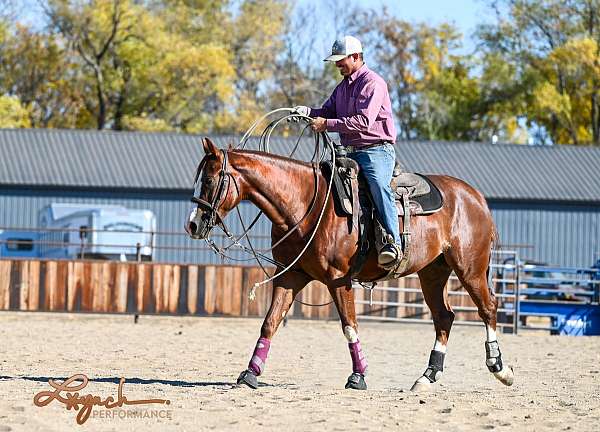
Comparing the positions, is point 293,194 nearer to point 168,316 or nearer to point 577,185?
point 168,316

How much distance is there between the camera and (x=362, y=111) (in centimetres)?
1017

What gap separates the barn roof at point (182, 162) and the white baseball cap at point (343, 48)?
29872 mm

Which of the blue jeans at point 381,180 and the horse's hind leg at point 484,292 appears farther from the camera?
the horse's hind leg at point 484,292

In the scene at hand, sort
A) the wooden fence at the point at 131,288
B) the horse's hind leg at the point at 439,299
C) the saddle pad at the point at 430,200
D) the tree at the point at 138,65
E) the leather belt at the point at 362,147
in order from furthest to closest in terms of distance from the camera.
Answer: the tree at the point at 138,65 < the wooden fence at the point at 131,288 < the horse's hind leg at the point at 439,299 < the saddle pad at the point at 430,200 < the leather belt at the point at 362,147

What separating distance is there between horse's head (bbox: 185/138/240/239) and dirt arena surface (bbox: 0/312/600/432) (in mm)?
1365

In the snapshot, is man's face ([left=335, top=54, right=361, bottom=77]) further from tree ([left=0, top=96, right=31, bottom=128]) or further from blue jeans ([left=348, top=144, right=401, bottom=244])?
tree ([left=0, top=96, right=31, bottom=128])

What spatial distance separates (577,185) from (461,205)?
3249 centimetres

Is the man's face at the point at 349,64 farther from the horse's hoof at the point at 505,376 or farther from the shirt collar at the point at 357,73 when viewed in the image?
the horse's hoof at the point at 505,376

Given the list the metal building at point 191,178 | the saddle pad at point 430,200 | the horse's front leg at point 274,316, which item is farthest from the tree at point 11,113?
the horse's front leg at point 274,316

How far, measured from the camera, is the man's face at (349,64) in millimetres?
10297

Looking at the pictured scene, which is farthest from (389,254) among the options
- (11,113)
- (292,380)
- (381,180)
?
(11,113)

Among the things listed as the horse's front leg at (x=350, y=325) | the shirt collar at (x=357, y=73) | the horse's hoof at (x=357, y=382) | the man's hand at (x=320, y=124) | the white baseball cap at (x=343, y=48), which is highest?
the white baseball cap at (x=343, y=48)

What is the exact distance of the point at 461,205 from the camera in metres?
11.2

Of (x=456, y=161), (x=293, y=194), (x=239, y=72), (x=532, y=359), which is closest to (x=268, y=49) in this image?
(x=239, y=72)
